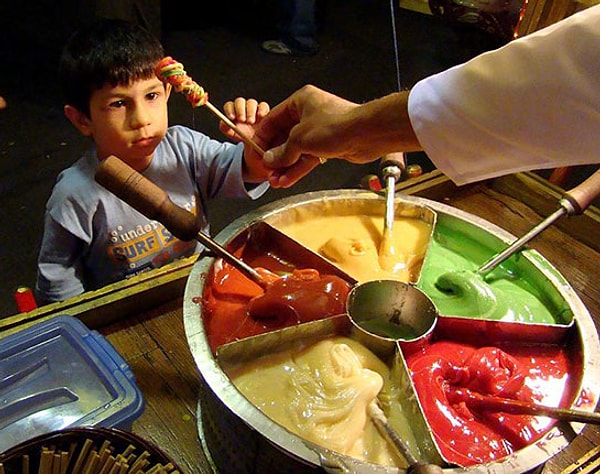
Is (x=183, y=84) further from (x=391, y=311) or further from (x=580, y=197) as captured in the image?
(x=580, y=197)

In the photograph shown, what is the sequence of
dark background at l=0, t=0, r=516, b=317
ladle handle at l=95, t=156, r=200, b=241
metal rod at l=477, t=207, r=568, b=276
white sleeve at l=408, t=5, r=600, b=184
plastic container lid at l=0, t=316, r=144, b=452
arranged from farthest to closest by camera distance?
dark background at l=0, t=0, r=516, b=317 → metal rod at l=477, t=207, r=568, b=276 → ladle handle at l=95, t=156, r=200, b=241 → plastic container lid at l=0, t=316, r=144, b=452 → white sleeve at l=408, t=5, r=600, b=184

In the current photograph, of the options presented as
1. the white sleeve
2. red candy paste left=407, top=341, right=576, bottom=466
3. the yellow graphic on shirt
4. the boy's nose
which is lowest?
the yellow graphic on shirt

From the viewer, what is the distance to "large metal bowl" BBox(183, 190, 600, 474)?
3.89ft

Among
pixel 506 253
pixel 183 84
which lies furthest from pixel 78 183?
pixel 506 253

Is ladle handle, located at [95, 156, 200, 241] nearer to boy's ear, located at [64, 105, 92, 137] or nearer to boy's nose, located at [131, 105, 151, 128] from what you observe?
boy's nose, located at [131, 105, 151, 128]

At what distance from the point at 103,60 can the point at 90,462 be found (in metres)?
1.44

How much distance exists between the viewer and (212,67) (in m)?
6.14

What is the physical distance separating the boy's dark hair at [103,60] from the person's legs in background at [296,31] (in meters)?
4.60

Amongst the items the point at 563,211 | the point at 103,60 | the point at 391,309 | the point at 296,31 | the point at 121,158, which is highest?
the point at 103,60

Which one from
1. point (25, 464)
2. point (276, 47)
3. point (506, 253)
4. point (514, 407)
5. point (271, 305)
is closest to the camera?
point (25, 464)

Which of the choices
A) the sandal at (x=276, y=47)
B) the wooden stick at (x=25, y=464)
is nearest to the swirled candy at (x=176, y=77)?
the wooden stick at (x=25, y=464)

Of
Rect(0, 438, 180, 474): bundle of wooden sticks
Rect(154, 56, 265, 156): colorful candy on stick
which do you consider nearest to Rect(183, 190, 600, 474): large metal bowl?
Rect(0, 438, 180, 474): bundle of wooden sticks

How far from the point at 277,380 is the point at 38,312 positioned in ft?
2.64

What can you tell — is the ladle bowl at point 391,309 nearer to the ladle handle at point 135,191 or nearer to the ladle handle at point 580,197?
the ladle handle at point 135,191
